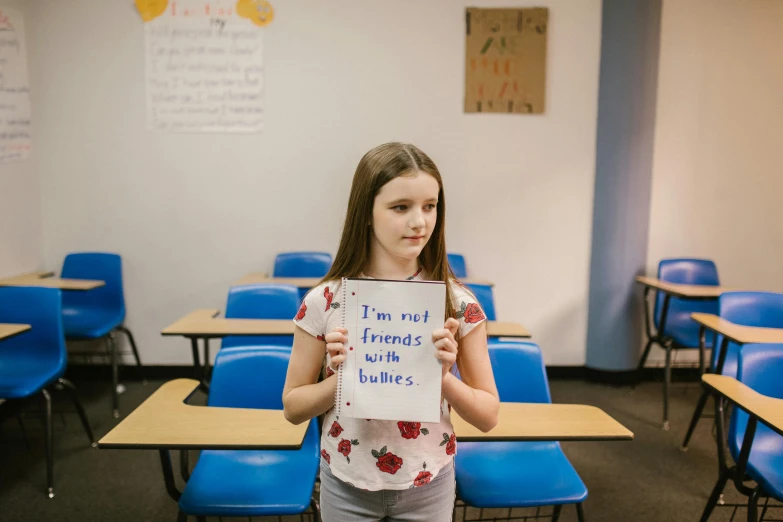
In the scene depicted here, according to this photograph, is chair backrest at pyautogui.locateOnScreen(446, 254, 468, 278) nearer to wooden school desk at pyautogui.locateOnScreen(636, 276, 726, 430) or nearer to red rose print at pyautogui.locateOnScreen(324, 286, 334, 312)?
wooden school desk at pyautogui.locateOnScreen(636, 276, 726, 430)

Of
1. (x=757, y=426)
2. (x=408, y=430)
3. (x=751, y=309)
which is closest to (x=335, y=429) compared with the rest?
(x=408, y=430)

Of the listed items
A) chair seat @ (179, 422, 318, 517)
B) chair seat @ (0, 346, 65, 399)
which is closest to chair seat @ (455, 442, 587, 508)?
chair seat @ (179, 422, 318, 517)

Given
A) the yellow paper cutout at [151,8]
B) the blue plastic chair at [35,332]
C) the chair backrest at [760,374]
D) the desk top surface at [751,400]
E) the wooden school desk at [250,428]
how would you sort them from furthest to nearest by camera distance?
the yellow paper cutout at [151,8]
the blue plastic chair at [35,332]
the chair backrest at [760,374]
the desk top surface at [751,400]
the wooden school desk at [250,428]

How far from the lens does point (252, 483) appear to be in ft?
5.21

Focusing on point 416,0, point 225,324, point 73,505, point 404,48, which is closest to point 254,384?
point 225,324

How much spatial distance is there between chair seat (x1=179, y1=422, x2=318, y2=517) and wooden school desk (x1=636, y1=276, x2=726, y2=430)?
237 cm

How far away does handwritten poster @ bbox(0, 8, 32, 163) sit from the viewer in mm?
3309

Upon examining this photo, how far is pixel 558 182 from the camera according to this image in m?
3.84

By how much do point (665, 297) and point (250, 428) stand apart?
2885 mm

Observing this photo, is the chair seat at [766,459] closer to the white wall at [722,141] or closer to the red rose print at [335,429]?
the red rose print at [335,429]

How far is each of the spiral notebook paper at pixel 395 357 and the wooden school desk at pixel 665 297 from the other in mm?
2665

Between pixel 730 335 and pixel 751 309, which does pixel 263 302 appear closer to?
pixel 730 335

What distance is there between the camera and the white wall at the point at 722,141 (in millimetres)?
3744

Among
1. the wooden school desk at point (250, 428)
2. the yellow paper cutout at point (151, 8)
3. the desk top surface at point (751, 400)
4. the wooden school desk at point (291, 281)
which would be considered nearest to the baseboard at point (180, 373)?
the wooden school desk at point (291, 281)
